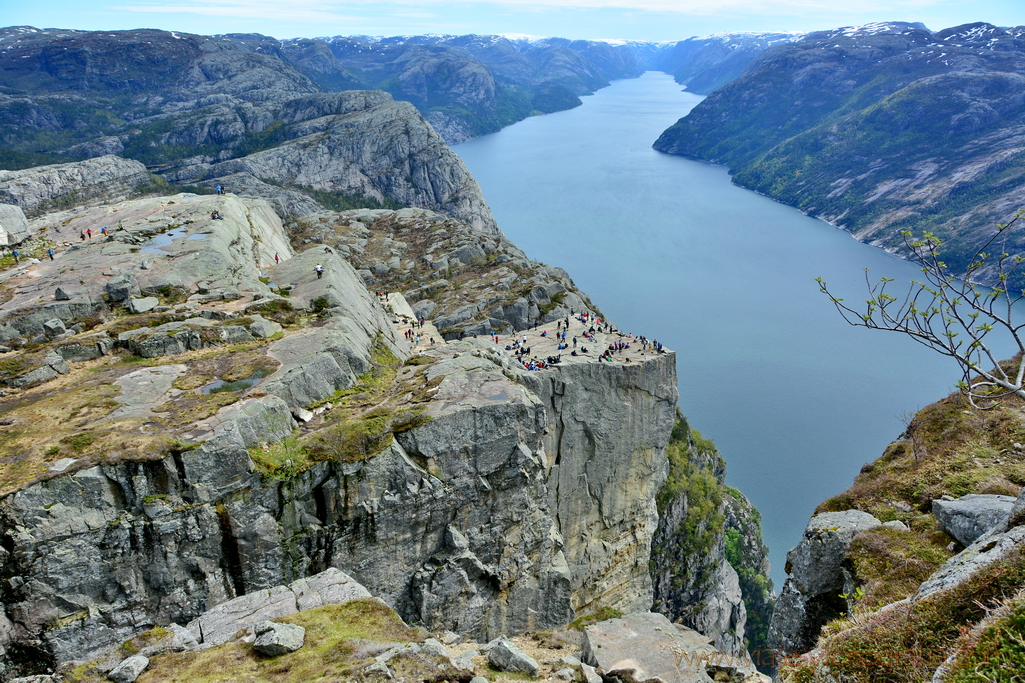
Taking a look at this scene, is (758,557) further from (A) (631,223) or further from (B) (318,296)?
(A) (631,223)

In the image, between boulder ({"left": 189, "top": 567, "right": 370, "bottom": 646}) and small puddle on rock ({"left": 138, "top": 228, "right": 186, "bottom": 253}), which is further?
small puddle on rock ({"left": 138, "top": 228, "right": 186, "bottom": 253})

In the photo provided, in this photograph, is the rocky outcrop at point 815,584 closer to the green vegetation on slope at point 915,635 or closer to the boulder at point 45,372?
the green vegetation on slope at point 915,635

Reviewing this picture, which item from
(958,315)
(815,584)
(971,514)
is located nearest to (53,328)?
(815,584)

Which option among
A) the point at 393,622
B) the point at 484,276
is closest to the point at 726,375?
the point at 484,276

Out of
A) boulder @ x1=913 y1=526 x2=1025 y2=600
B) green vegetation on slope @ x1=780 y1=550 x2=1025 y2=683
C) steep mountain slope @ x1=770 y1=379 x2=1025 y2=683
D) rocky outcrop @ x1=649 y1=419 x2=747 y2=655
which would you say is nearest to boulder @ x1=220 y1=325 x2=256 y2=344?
steep mountain slope @ x1=770 y1=379 x2=1025 y2=683

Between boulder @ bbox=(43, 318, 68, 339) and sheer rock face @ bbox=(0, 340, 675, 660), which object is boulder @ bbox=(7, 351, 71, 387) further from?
sheer rock face @ bbox=(0, 340, 675, 660)
